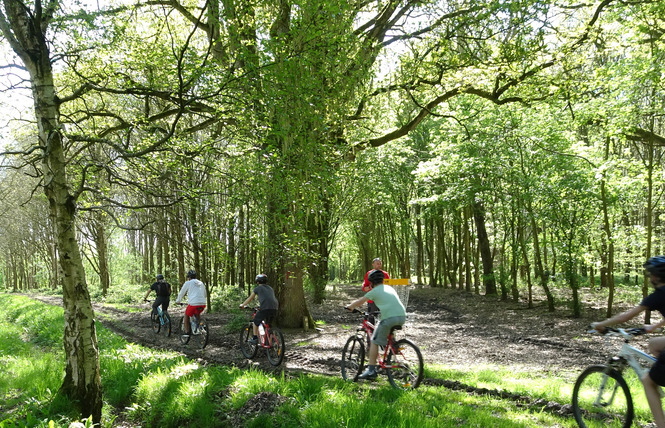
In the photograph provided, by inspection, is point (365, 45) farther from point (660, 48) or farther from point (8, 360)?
point (8, 360)

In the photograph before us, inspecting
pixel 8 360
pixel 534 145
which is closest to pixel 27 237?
pixel 8 360

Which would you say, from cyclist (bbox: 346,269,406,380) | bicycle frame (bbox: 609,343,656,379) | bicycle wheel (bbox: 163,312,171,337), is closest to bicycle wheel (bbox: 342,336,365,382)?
cyclist (bbox: 346,269,406,380)

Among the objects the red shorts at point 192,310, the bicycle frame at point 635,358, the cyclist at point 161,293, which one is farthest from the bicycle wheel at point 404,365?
the cyclist at point 161,293

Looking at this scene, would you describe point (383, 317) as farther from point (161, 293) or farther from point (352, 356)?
point (161, 293)

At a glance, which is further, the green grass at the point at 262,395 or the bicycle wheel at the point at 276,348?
the bicycle wheel at the point at 276,348

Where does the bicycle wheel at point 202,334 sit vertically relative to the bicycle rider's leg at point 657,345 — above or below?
below

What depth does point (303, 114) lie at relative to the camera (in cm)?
781

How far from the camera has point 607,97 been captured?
41.6 feet

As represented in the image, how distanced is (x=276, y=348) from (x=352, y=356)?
2.34 meters

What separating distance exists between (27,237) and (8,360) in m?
44.1

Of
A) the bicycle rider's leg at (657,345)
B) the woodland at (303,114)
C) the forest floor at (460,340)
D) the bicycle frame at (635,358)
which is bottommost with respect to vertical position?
the forest floor at (460,340)

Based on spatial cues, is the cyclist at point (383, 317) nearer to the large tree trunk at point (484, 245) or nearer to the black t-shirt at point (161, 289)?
the black t-shirt at point (161, 289)

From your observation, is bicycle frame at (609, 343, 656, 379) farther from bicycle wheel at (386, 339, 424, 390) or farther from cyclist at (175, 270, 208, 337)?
cyclist at (175, 270, 208, 337)

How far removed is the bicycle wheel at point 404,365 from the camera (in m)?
6.65
